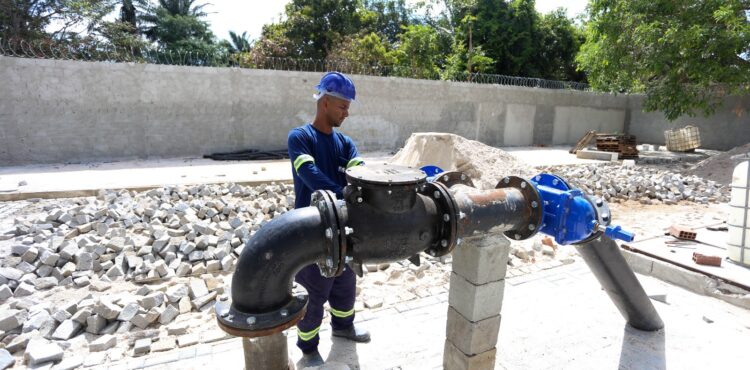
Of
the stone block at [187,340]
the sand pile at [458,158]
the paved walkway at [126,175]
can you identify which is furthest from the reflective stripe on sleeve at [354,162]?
the paved walkway at [126,175]

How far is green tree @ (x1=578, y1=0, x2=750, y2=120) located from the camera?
9125 millimetres

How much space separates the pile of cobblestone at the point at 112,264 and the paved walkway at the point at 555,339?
0.63m

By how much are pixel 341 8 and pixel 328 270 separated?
21.0 metres

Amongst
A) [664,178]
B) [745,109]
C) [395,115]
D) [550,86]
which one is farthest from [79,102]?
[745,109]

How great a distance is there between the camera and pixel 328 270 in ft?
4.82

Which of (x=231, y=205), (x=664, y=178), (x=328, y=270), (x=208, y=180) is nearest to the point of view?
(x=328, y=270)

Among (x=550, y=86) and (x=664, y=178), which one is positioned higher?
(x=550, y=86)

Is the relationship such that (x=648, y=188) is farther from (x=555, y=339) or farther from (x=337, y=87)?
(x=337, y=87)

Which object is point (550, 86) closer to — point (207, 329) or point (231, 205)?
point (231, 205)

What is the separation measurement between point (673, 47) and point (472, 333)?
11097 mm

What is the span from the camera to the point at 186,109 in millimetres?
10047

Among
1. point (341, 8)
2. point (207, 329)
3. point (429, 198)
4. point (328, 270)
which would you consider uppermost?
point (341, 8)

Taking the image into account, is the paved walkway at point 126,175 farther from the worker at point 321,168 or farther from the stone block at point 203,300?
the worker at point 321,168

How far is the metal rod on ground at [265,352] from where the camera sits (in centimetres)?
136
